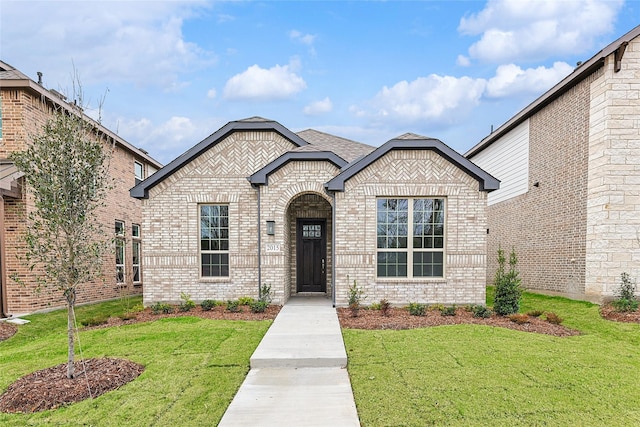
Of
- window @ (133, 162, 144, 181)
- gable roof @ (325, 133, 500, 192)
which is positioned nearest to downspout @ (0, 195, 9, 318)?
window @ (133, 162, 144, 181)

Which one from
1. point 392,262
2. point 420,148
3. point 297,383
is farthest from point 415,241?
point 297,383

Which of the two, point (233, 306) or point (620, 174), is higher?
point (620, 174)

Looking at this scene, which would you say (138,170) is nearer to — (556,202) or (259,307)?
(259,307)

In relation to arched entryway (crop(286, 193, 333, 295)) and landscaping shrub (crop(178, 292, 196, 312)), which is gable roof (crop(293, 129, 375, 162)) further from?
landscaping shrub (crop(178, 292, 196, 312))

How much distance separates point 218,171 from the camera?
10.1m

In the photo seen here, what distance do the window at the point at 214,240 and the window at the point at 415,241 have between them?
4.36 m

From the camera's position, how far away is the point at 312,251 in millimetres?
11359

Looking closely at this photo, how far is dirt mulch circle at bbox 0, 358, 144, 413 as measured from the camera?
411 centimetres

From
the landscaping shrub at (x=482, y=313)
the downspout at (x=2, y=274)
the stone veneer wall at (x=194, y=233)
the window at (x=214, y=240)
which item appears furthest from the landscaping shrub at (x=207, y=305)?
the landscaping shrub at (x=482, y=313)

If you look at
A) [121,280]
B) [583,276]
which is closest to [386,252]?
[583,276]

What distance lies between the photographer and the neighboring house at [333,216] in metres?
9.29

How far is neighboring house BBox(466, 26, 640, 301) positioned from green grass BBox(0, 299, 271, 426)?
9369 millimetres

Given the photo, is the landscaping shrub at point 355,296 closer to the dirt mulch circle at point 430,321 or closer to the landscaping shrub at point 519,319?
the dirt mulch circle at point 430,321

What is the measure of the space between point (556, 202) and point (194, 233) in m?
11.7
